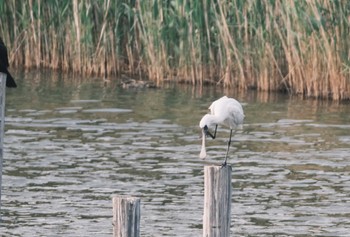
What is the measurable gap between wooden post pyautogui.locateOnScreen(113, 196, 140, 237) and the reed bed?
34.2 feet

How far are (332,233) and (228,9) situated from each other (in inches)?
324

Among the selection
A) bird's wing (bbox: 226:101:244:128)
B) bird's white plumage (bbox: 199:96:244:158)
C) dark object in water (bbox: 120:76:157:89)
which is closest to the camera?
bird's white plumage (bbox: 199:96:244:158)

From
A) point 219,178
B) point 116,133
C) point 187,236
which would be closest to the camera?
point 219,178

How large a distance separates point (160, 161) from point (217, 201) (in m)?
6.62

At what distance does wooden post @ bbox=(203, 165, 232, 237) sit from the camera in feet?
22.2

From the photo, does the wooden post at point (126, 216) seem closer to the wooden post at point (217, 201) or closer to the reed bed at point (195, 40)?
the wooden post at point (217, 201)

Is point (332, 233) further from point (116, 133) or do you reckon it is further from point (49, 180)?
point (116, 133)

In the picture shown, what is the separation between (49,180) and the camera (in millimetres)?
12367

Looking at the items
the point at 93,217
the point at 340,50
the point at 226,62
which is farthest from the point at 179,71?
the point at 93,217

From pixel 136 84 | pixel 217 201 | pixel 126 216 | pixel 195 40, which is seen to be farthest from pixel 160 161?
pixel 126 216

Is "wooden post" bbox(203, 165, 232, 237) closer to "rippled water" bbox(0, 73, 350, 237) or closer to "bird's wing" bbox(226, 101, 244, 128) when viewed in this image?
"bird's wing" bbox(226, 101, 244, 128)

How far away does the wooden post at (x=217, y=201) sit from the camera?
22.2ft

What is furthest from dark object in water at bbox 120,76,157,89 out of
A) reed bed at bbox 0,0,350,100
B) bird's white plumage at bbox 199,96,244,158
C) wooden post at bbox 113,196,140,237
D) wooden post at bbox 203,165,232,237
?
wooden post at bbox 113,196,140,237

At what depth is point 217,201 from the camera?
679 centimetres
